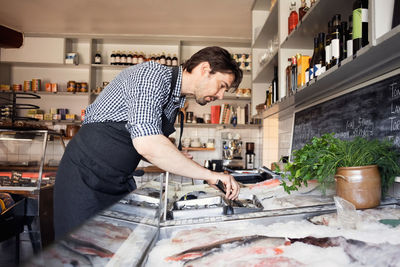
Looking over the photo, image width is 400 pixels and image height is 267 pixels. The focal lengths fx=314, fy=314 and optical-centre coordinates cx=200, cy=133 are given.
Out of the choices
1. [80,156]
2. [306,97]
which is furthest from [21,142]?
[306,97]

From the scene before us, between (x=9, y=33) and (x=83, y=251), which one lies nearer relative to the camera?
(x=83, y=251)

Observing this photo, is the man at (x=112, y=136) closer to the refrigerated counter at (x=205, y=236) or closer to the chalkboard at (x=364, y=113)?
the refrigerated counter at (x=205, y=236)

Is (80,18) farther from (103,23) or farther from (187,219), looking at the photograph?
(187,219)

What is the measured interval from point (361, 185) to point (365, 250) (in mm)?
463

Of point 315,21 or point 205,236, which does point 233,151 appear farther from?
point 205,236

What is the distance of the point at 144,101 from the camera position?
4.16ft

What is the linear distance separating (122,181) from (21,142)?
1682 millimetres

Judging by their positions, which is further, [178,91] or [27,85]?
[27,85]

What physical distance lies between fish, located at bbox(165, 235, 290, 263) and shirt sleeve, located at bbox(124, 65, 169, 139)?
54 centimetres

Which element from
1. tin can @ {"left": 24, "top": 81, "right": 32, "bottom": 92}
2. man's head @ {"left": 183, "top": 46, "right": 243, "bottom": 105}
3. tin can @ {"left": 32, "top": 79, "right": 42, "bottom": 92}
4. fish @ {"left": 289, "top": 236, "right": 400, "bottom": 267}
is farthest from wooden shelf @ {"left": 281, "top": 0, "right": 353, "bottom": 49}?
tin can @ {"left": 24, "top": 81, "right": 32, "bottom": 92}

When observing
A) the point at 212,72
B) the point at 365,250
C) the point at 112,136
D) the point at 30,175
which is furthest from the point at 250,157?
the point at 365,250

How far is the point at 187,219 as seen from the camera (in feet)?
3.71

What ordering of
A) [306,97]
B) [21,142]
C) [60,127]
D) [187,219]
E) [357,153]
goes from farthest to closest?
[60,127] < [21,142] < [306,97] < [357,153] < [187,219]

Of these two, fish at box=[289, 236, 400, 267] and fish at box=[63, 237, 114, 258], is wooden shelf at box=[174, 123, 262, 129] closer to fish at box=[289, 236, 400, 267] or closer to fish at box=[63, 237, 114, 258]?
fish at box=[289, 236, 400, 267]
